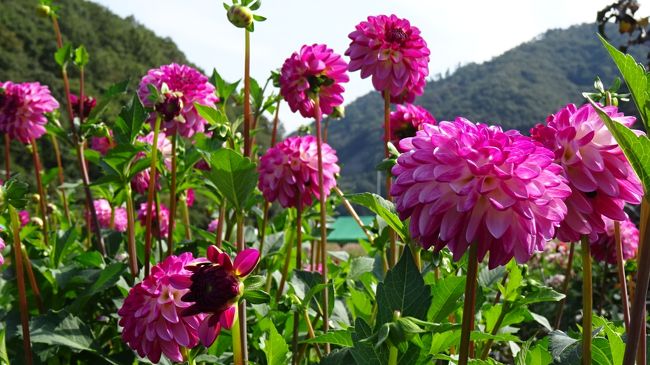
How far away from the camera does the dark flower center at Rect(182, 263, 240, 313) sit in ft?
3.21

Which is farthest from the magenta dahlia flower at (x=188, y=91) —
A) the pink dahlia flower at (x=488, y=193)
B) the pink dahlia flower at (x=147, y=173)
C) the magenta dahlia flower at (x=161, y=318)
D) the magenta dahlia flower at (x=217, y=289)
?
the pink dahlia flower at (x=488, y=193)

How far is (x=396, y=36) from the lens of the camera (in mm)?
1734

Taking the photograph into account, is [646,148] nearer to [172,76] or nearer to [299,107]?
[299,107]

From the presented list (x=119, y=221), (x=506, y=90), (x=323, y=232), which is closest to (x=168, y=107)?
(x=323, y=232)

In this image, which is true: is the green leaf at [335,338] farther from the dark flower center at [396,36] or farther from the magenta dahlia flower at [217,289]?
the dark flower center at [396,36]

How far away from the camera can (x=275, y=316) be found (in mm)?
1897

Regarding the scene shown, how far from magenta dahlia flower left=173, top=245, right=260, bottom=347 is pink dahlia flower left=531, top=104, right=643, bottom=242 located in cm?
52

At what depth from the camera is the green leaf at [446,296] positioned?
1172mm

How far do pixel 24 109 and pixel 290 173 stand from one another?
139cm

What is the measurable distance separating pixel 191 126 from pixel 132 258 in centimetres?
51

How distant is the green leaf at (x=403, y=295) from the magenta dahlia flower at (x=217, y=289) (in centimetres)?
23

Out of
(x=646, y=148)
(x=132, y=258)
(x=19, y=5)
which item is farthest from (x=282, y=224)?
(x=19, y=5)

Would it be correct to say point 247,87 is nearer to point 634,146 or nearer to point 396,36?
point 396,36

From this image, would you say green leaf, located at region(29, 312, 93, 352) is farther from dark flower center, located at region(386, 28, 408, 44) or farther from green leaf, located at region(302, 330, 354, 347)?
dark flower center, located at region(386, 28, 408, 44)
